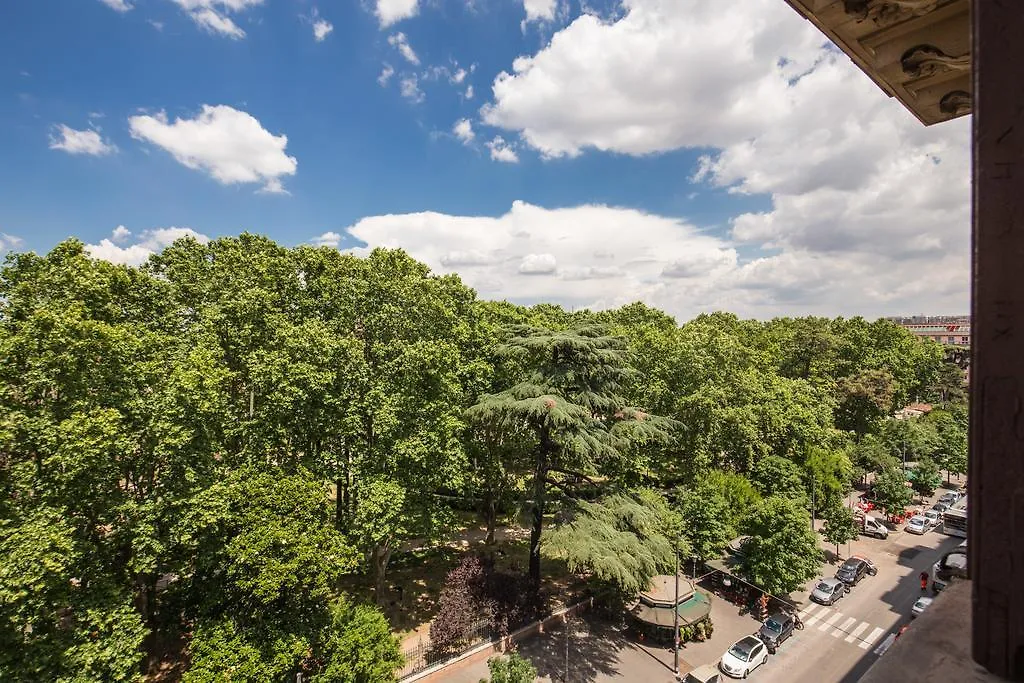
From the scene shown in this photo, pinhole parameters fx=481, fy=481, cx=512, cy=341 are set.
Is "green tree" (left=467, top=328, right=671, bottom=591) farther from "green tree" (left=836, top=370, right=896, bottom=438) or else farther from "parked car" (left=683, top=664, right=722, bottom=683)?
"green tree" (left=836, top=370, right=896, bottom=438)

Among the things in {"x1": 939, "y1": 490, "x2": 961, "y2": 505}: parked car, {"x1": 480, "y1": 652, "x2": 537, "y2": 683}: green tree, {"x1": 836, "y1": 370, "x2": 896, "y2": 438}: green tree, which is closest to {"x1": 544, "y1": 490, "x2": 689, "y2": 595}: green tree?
{"x1": 480, "y1": 652, "x2": 537, "y2": 683}: green tree

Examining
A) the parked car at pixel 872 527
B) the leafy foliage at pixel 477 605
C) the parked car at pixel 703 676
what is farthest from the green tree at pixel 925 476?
the leafy foliage at pixel 477 605

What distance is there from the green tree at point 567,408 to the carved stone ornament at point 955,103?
40.5ft

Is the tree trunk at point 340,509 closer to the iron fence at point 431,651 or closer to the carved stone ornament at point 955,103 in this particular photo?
the iron fence at point 431,651

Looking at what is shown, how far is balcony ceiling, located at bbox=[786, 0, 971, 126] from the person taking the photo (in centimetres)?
236

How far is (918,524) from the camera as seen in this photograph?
1084 inches

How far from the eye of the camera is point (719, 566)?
Answer: 21.3m

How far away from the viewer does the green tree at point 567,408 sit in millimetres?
15141

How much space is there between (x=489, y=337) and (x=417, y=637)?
10.9 metres

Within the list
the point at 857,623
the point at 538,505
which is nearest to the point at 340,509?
the point at 538,505

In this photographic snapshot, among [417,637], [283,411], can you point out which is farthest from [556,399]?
[417,637]

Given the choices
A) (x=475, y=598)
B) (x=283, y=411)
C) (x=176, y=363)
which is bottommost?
(x=475, y=598)

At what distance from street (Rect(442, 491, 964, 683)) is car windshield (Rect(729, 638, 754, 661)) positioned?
569 millimetres

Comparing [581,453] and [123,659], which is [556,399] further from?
[123,659]
